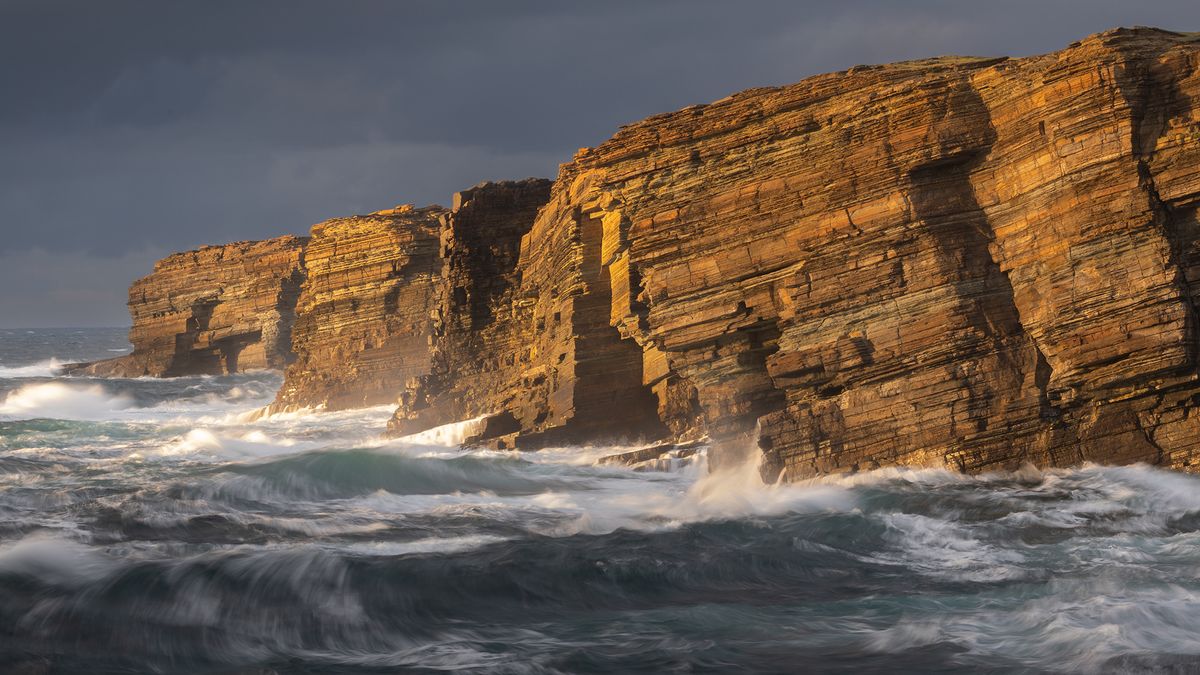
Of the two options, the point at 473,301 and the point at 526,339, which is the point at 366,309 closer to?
the point at 473,301

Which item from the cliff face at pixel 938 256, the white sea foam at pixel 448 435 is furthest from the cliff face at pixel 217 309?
the cliff face at pixel 938 256

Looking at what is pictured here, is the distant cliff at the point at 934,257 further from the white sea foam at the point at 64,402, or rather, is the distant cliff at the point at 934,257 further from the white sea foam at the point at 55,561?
the white sea foam at the point at 64,402

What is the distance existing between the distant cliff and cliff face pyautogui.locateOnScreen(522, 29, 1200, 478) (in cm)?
4

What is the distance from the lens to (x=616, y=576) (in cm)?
1423

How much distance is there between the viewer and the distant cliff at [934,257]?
16797 mm

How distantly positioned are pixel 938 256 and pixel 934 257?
7 centimetres

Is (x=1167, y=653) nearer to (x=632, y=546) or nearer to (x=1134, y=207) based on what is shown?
(x=632, y=546)

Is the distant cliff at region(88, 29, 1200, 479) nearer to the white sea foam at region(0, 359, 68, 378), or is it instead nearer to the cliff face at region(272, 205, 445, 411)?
the cliff face at region(272, 205, 445, 411)

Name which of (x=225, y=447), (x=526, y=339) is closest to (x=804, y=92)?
(x=526, y=339)

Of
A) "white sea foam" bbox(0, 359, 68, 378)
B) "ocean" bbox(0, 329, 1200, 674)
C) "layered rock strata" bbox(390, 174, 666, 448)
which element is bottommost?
"ocean" bbox(0, 329, 1200, 674)

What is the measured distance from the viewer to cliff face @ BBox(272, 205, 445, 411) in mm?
49094

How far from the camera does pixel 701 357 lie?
2202 cm

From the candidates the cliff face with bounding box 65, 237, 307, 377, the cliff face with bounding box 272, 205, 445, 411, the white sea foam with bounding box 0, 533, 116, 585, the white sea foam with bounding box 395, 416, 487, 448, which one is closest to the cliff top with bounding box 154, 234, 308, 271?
the cliff face with bounding box 65, 237, 307, 377

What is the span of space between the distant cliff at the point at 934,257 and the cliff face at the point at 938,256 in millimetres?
37
